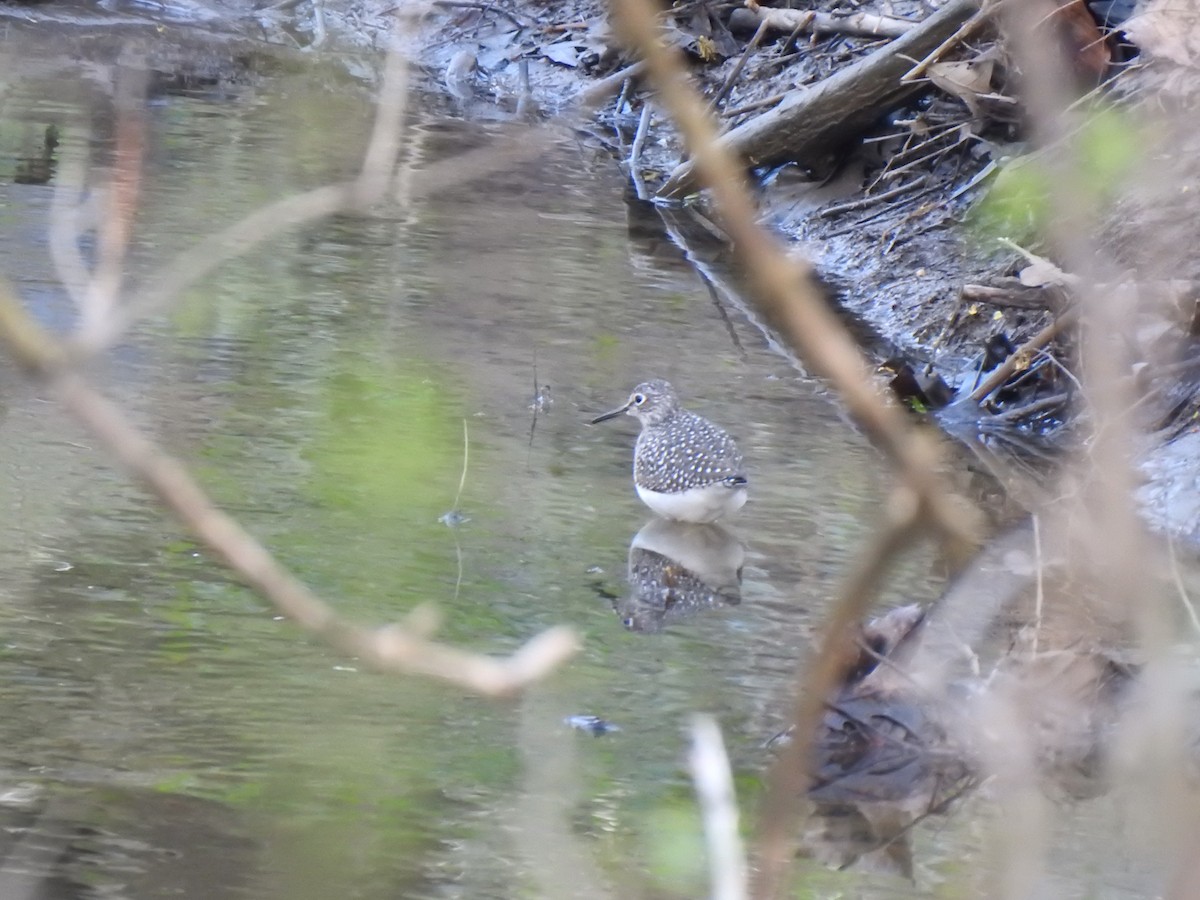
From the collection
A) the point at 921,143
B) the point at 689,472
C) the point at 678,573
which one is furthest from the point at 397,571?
the point at 921,143

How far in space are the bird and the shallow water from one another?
6.9 inches

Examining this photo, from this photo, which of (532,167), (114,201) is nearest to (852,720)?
(114,201)

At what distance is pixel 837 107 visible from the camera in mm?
12039

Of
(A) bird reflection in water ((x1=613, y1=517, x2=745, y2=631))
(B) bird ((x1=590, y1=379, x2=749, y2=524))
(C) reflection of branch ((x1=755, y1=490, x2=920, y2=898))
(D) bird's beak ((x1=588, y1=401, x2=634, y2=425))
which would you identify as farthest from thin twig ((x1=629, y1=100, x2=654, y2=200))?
(C) reflection of branch ((x1=755, y1=490, x2=920, y2=898))

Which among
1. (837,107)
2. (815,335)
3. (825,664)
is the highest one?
(837,107)

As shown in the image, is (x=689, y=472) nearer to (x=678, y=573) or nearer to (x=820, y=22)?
(x=678, y=573)

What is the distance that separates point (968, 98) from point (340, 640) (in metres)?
9.56

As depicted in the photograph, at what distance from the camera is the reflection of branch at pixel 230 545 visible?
120 centimetres

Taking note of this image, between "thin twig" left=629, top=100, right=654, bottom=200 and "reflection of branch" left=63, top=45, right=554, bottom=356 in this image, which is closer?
"reflection of branch" left=63, top=45, right=554, bottom=356

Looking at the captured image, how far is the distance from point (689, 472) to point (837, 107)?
602 centimetres

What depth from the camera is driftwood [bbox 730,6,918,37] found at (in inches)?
500

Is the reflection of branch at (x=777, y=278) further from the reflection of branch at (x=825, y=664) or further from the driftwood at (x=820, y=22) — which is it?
the driftwood at (x=820, y=22)

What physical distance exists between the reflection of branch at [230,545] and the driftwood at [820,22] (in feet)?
36.7

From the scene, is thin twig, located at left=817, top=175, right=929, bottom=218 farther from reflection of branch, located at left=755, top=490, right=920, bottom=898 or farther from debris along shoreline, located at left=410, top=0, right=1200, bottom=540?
reflection of branch, located at left=755, top=490, right=920, bottom=898
